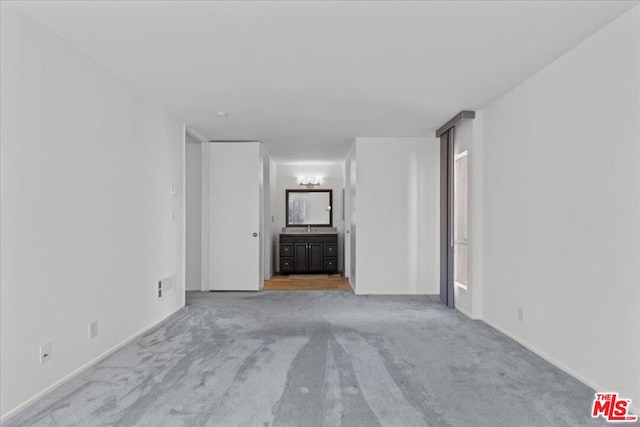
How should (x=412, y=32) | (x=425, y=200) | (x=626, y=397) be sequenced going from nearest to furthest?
(x=626, y=397) < (x=412, y=32) < (x=425, y=200)

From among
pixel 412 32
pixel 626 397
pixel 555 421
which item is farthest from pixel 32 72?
pixel 626 397

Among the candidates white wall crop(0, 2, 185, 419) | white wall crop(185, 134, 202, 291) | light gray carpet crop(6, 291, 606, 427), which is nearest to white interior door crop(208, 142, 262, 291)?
white wall crop(185, 134, 202, 291)

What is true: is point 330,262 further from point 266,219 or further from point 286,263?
point 266,219

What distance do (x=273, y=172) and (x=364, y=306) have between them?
4086 mm

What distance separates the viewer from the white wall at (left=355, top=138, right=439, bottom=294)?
19.7 ft

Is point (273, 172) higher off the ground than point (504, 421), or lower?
higher

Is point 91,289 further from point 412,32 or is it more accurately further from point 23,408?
point 412,32

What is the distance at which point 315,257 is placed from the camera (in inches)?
321

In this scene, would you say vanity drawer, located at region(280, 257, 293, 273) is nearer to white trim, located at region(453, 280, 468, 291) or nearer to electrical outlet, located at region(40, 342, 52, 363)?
white trim, located at region(453, 280, 468, 291)

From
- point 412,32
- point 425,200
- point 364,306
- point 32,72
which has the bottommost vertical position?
point 364,306

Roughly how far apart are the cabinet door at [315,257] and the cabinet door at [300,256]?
10 cm

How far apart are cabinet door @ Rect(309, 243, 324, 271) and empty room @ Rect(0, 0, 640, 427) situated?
305cm

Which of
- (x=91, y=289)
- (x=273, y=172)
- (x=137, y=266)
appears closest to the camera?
(x=91, y=289)

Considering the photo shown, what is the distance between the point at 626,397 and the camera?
238 cm
